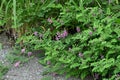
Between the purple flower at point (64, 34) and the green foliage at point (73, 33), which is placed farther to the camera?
the purple flower at point (64, 34)

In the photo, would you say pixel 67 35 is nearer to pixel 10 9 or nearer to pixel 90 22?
pixel 90 22

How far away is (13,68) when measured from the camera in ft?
8.61

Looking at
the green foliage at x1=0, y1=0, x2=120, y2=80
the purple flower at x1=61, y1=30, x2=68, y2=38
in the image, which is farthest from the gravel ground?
the purple flower at x1=61, y1=30, x2=68, y2=38

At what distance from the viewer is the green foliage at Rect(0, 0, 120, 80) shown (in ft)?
7.45

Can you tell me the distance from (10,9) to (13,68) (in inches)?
22.3

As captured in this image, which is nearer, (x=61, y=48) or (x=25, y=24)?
(x=61, y=48)

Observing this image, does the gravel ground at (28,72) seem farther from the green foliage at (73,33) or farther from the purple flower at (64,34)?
the purple flower at (64,34)

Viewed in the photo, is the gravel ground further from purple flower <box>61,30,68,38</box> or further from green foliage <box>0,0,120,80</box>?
purple flower <box>61,30,68,38</box>

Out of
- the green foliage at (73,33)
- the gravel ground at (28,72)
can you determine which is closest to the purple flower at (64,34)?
the green foliage at (73,33)

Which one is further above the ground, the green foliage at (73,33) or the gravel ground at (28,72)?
the green foliage at (73,33)

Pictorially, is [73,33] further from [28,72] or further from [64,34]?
[28,72]

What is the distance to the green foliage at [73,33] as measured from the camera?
2270 mm

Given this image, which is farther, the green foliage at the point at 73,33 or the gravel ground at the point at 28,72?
the gravel ground at the point at 28,72

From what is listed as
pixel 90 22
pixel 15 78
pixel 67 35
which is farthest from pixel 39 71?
pixel 90 22
